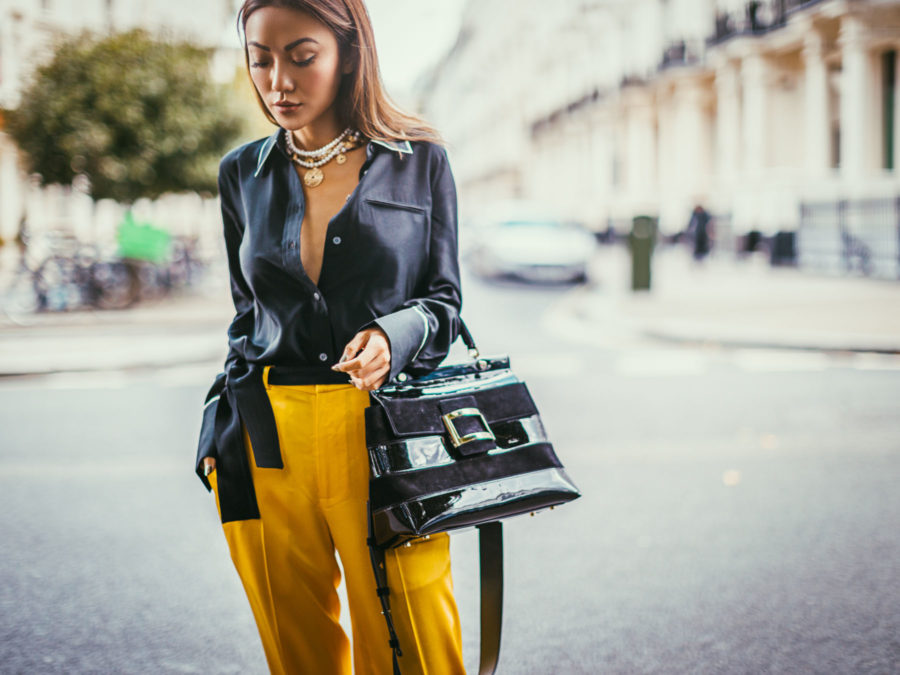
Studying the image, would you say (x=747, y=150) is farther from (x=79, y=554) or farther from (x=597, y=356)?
(x=79, y=554)

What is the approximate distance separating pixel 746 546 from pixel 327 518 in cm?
289

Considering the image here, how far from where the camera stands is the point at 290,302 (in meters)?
1.86

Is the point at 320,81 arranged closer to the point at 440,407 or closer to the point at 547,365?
the point at 440,407

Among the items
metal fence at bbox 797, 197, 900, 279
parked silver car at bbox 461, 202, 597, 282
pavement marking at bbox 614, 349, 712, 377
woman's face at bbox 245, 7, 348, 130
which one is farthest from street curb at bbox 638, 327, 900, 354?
woman's face at bbox 245, 7, 348, 130

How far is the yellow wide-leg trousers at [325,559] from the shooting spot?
6.07 ft

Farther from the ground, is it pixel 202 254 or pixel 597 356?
pixel 202 254

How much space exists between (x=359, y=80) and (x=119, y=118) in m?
17.1

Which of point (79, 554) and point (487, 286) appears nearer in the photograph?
point (79, 554)

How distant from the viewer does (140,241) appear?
15773 millimetres

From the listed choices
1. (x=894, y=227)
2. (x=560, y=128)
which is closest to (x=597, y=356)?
(x=894, y=227)

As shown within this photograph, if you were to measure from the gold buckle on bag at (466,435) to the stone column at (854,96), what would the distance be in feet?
72.9

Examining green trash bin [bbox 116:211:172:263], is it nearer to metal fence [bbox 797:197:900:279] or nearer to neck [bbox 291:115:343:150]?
metal fence [bbox 797:197:900:279]

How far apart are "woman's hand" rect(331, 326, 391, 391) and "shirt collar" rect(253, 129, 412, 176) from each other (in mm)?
401

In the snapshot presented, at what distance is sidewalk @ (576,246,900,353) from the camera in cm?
1058
